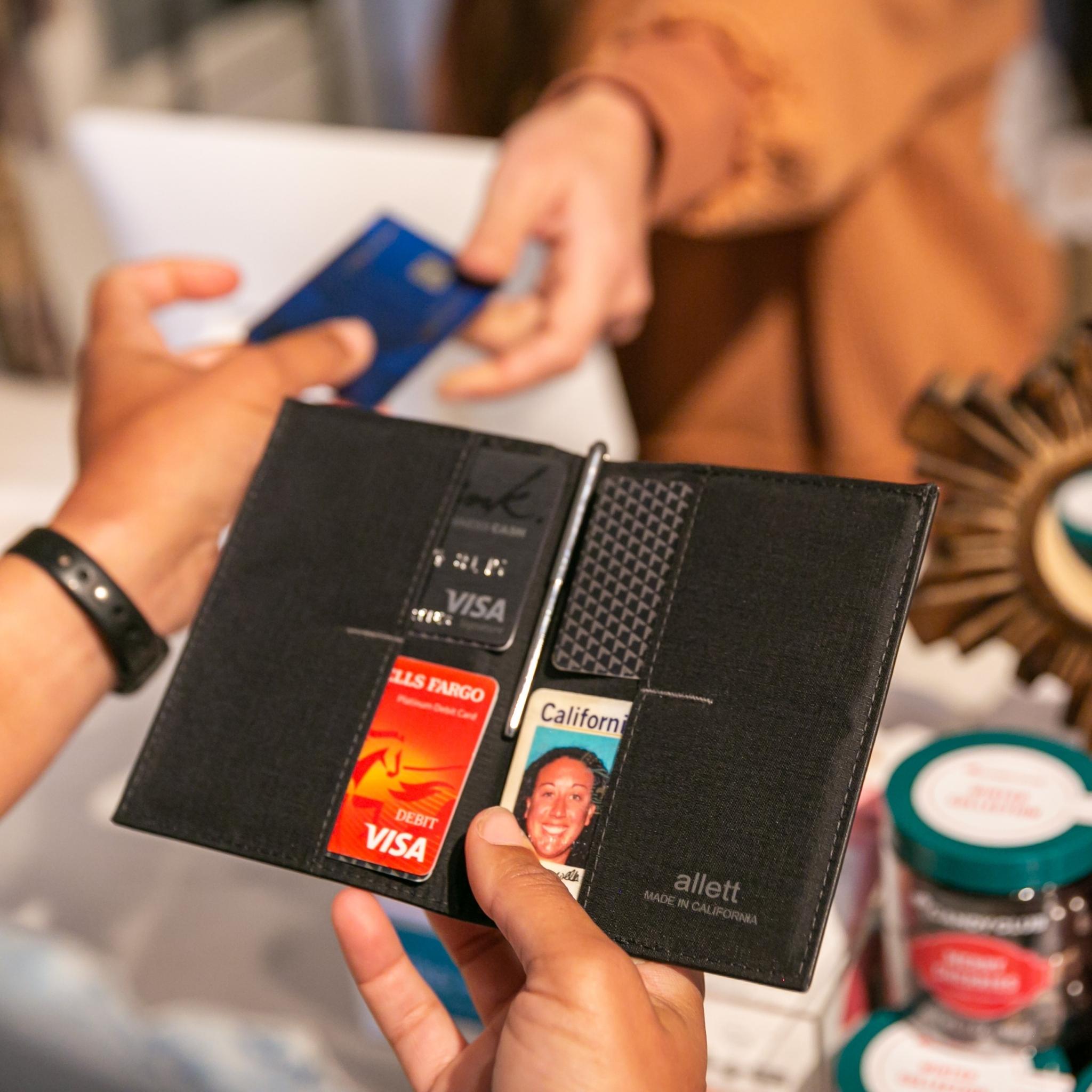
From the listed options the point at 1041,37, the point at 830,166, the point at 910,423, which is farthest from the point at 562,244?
the point at 1041,37

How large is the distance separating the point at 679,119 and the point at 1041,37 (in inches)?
43.2

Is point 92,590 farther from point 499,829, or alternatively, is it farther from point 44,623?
point 499,829

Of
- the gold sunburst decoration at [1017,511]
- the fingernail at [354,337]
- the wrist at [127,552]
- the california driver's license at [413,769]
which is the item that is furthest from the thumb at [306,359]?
the gold sunburst decoration at [1017,511]

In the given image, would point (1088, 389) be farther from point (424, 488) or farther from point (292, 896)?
point (292, 896)

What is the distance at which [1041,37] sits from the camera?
1.72 m

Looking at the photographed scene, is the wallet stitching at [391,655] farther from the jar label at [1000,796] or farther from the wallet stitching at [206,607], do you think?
the jar label at [1000,796]

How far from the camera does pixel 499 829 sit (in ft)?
1.41

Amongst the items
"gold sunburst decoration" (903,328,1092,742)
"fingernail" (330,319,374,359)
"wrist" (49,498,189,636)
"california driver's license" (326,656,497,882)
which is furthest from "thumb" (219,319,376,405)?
"gold sunburst decoration" (903,328,1092,742)

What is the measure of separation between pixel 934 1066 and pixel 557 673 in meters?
0.24

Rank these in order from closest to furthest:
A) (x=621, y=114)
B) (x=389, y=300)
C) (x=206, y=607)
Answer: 1. (x=206, y=607)
2. (x=389, y=300)
3. (x=621, y=114)

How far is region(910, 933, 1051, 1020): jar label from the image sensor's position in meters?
0.48

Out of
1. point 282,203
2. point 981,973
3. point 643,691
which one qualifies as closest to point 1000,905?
point 981,973

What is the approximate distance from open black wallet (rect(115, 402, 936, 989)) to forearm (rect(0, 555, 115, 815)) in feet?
0.42

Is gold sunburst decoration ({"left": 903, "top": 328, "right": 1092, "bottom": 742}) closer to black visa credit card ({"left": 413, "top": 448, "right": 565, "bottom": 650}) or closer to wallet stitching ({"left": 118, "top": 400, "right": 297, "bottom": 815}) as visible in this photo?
black visa credit card ({"left": 413, "top": 448, "right": 565, "bottom": 650})
